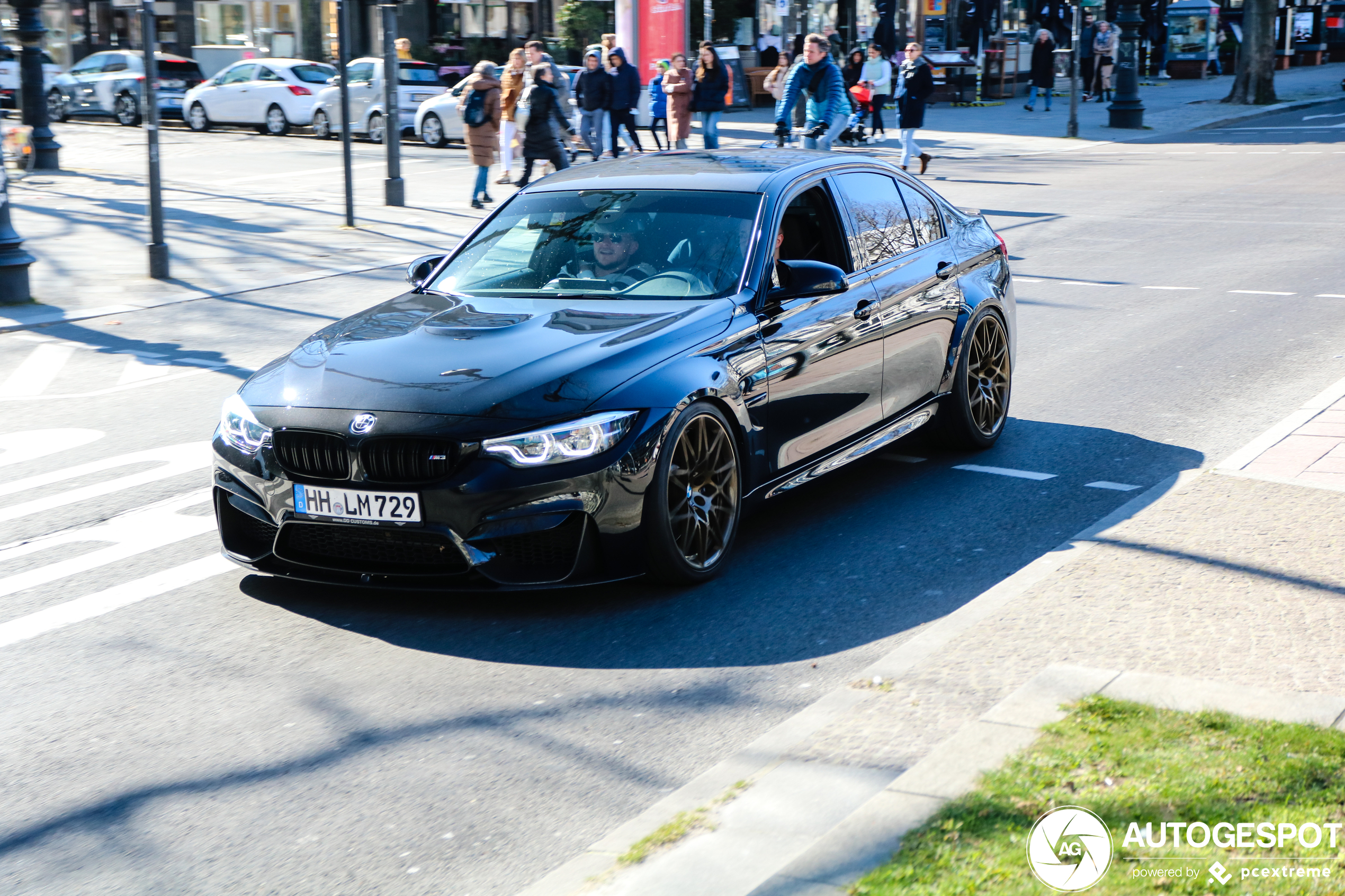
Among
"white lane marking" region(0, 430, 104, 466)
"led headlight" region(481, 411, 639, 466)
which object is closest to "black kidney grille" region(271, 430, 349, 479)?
"led headlight" region(481, 411, 639, 466)

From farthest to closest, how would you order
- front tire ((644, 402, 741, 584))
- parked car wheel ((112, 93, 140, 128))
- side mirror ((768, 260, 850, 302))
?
parked car wheel ((112, 93, 140, 128)) < side mirror ((768, 260, 850, 302)) < front tire ((644, 402, 741, 584))

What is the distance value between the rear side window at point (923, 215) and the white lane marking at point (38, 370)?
5.69 meters

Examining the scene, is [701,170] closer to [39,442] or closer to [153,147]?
[39,442]

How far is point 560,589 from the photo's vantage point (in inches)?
221

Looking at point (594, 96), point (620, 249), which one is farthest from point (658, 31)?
point (620, 249)

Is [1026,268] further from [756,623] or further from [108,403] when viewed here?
[756,623]

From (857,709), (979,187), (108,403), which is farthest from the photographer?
(979,187)

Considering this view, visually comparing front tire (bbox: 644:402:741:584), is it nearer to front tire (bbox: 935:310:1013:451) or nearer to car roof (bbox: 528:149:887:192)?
car roof (bbox: 528:149:887:192)

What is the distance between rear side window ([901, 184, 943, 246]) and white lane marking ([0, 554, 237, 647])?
12.1 ft

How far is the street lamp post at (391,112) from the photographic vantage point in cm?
1864

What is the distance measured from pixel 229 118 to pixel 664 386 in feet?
99.5

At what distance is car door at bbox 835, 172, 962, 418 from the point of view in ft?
23.1

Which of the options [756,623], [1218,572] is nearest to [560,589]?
[756,623]

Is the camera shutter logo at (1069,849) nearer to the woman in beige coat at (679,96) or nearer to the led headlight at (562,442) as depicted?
the led headlight at (562,442)
